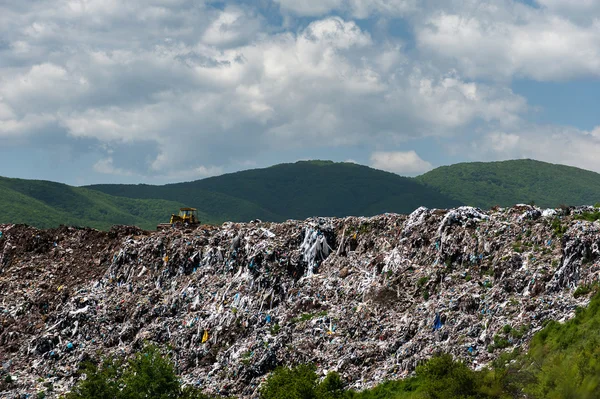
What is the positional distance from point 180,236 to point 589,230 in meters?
28.9

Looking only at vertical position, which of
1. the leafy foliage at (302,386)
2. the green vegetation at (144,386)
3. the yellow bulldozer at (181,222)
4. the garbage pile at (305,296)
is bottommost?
the green vegetation at (144,386)

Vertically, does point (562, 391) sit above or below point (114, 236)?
below

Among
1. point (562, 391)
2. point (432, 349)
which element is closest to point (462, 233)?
point (432, 349)

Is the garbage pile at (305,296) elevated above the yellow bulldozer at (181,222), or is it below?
below

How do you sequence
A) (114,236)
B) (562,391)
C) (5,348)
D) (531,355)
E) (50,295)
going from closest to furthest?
(562,391), (531,355), (5,348), (50,295), (114,236)

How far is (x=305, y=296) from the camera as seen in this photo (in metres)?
35.6

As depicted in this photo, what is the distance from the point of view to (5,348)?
41062 mm

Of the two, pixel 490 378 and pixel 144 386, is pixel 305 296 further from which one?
pixel 490 378

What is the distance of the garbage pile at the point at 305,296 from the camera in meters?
27.2

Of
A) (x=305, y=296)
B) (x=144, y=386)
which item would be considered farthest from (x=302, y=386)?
(x=305, y=296)

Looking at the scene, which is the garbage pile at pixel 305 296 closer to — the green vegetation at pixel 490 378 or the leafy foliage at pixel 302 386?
the green vegetation at pixel 490 378

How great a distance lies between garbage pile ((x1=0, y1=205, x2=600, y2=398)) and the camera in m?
27.2

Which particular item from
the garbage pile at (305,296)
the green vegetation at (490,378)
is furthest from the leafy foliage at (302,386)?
the garbage pile at (305,296)

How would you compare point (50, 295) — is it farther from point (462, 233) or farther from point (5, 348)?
point (462, 233)
